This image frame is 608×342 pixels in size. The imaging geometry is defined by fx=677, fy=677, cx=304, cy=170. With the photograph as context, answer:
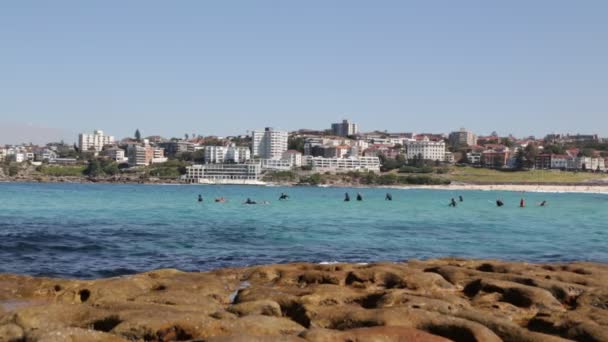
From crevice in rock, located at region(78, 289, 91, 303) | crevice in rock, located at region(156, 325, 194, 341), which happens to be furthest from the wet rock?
crevice in rock, located at region(78, 289, 91, 303)

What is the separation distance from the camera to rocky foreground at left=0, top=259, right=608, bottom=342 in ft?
40.2

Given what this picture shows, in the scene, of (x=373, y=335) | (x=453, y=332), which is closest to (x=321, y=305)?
(x=453, y=332)

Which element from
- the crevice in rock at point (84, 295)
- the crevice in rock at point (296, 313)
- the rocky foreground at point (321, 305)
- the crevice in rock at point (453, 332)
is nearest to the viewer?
the rocky foreground at point (321, 305)

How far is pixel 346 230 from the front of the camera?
55.1 meters

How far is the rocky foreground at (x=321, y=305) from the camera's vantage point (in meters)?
12.2

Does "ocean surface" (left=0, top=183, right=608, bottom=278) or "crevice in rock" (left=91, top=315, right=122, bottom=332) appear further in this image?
"ocean surface" (left=0, top=183, right=608, bottom=278)

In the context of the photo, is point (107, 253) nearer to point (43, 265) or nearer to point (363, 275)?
point (43, 265)

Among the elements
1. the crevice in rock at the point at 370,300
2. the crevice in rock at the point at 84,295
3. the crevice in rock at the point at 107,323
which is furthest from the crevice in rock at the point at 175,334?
the crevice in rock at the point at 84,295

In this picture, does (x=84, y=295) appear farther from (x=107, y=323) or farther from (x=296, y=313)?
(x=296, y=313)

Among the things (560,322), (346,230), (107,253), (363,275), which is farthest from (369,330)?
(346,230)

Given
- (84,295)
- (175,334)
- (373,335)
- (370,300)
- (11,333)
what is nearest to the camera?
(373,335)

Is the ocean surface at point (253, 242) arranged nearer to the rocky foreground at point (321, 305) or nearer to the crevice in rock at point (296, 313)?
the rocky foreground at point (321, 305)

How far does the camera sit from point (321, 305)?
16.2 metres

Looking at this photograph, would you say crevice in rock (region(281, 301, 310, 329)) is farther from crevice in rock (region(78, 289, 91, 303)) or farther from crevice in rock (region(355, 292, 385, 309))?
crevice in rock (region(78, 289, 91, 303))
